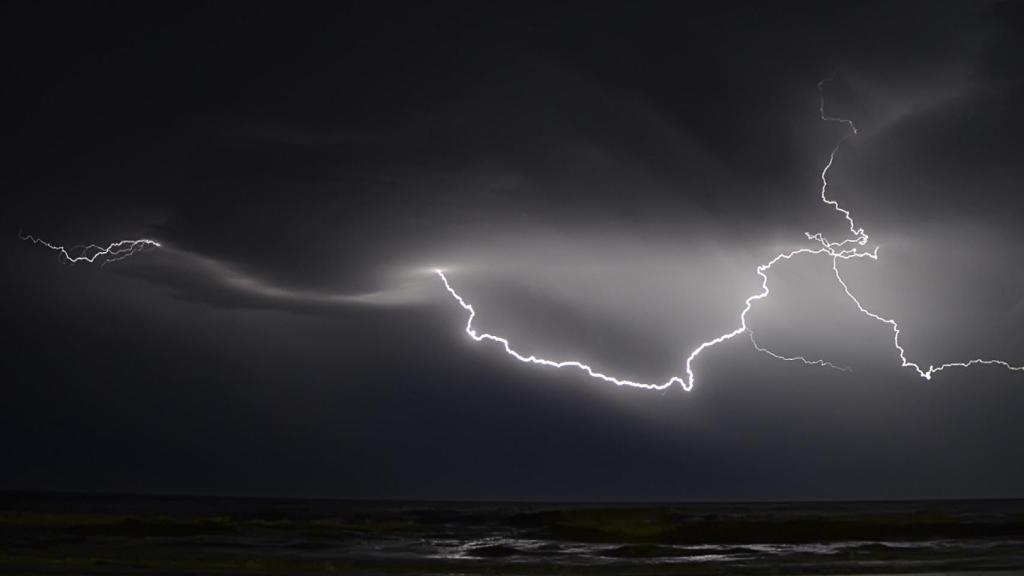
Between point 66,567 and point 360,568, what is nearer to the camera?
point 66,567

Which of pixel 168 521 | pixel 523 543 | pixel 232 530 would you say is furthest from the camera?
pixel 168 521

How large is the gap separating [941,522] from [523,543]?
57.9ft

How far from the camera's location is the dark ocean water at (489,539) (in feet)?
50.3

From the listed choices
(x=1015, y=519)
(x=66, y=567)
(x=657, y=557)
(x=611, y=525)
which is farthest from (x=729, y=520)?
(x=66, y=567)

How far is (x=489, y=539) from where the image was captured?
2452 cm

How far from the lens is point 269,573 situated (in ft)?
46.4

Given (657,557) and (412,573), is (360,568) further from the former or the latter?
(657,557)

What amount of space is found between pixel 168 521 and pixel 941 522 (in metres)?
26.9

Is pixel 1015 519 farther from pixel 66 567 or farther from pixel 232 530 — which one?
pixel 66 567

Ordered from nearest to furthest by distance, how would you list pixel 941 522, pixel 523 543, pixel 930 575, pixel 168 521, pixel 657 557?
pixel 930 575 → pixel 657 557 → pixel 523 543 → pixel 168 521 → pixel 941 522

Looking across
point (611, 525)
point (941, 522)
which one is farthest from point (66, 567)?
point (941, 522)

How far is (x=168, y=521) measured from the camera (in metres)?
29.5

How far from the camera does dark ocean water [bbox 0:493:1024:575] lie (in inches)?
603

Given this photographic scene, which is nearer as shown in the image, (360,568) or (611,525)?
(360,568)
